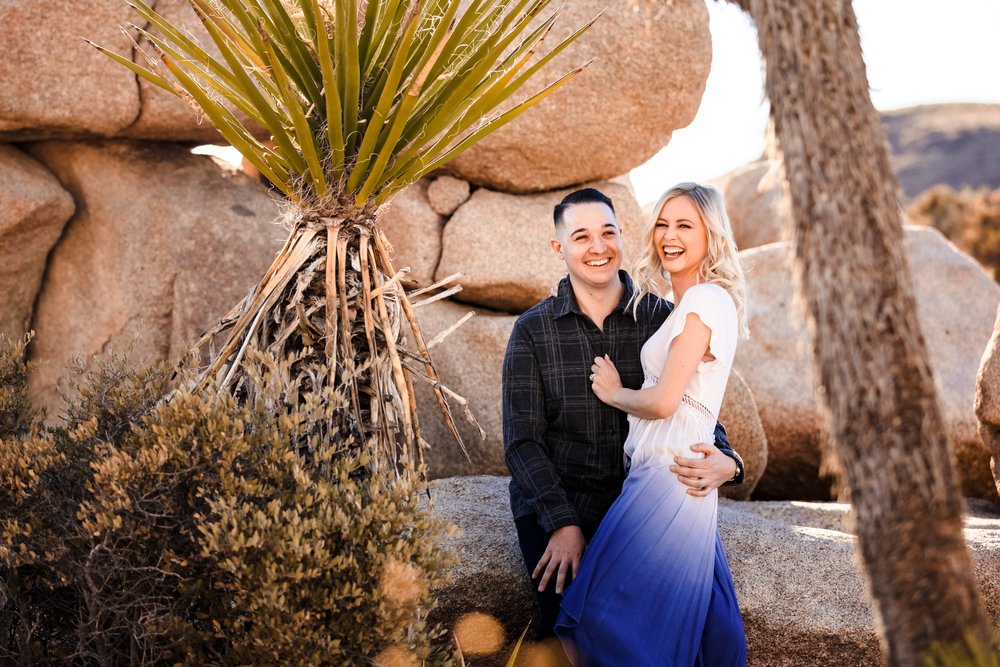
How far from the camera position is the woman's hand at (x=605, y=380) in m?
3.91

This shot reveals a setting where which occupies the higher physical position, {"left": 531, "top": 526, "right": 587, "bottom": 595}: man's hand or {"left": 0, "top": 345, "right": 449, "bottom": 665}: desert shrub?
{"left": 0, "top": 345, "right": 449, "bottom": 665}: desert shrub

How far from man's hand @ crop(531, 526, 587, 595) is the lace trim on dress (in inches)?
Result: 28.1

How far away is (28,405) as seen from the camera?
13.0 ft

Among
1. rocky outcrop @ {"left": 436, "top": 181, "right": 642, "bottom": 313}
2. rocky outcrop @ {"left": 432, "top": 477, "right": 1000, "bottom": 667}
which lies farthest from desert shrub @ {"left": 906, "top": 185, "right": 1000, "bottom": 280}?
rocky outcrop @ {"left": 432, "top": 477, "right": 1000, "bottom": 667}

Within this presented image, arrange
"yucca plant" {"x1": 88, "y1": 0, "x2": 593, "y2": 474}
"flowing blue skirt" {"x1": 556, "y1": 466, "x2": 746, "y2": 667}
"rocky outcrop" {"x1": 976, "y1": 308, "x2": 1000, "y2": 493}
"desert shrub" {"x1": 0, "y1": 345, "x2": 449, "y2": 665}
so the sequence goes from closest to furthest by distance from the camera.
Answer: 1. "desert shrub" {"x1": 0, "y1": 345, "x2": 449, "y2": 665}
2. "flowing blue skirt" {"x1": 556, "y1": 466, "x2": 746, "y2": 667}
3. "yucca plant" {"x1": 88, "y1": 0, "x2": 593, "y2": 474}
4. "rocky outcrop" {"x1": 976, "y1": 308, "x2": 1000, "y2": 493}

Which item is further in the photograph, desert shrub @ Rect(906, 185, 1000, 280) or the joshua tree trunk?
desert shrub @ Rect(906, 185, 1000, 280)

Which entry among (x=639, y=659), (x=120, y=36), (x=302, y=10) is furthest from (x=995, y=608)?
(x=120, y=36)

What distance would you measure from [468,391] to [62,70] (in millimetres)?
3440

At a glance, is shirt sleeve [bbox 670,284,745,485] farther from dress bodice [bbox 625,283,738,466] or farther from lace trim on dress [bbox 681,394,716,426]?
lace trim on dress [bbox 681,394,716,426]

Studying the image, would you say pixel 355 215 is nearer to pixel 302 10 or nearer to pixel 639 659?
pixel 302 10

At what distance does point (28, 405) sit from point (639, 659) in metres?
2.82

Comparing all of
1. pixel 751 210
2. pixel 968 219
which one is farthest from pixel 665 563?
pixel 968 219

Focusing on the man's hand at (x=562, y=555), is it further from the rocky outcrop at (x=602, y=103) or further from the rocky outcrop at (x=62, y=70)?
the rocky outcrop at (x=62, y=70)

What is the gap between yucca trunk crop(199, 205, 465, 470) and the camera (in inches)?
143
